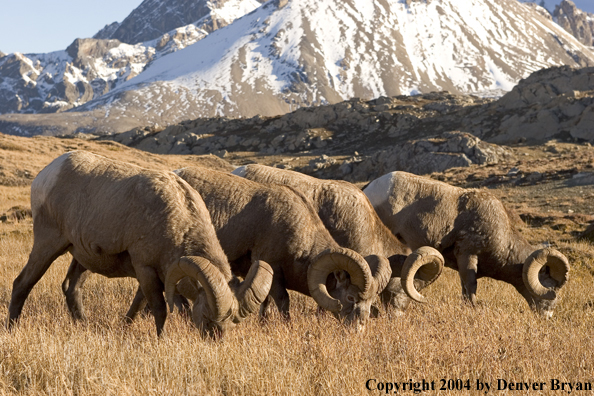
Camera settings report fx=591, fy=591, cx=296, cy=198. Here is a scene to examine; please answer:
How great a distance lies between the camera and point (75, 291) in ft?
29.1

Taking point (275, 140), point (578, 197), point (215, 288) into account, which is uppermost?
point (215, 288)

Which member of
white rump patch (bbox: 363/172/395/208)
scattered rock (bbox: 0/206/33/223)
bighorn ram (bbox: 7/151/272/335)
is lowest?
scattered rock (bbox: 0/206/33/223)

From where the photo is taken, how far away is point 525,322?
8211mm

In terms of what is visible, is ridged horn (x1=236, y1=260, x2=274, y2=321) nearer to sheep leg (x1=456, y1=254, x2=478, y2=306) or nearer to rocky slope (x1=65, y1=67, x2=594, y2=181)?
sheep leg (x1=456, y1=254, x2=478, y2=306)

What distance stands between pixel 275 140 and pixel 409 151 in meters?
34.7

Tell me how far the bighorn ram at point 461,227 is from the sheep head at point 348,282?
2.76m

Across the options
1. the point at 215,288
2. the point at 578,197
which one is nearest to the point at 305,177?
the point at 215,288

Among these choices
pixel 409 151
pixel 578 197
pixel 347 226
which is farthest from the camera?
pixel 409 151

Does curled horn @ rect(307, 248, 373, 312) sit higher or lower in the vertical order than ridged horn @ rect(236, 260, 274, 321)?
lower

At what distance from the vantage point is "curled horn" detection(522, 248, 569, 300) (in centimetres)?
985

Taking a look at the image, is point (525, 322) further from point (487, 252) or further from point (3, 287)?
point (3, 287)

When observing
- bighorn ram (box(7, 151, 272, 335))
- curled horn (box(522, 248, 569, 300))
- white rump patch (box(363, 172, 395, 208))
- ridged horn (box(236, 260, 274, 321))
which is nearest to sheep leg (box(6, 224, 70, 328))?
bighorn ram (box(7, 151, 272, 335))

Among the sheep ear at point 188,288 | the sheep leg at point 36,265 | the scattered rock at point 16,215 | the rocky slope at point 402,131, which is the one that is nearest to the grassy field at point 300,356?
the sheep leg at point 36,265

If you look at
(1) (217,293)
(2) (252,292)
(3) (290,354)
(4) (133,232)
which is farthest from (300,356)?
(4) (133,232)
